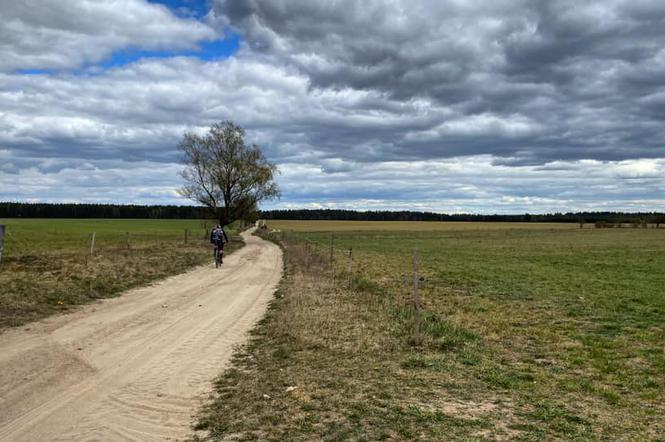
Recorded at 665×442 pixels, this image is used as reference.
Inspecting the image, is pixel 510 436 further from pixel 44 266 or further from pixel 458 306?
pixel 44 266

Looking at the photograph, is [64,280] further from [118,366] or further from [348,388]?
[348,388]

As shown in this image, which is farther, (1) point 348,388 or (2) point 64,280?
(2) point 64,280

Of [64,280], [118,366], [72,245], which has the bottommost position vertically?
[72,245]

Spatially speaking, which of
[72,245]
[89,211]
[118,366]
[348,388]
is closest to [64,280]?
[118,366]

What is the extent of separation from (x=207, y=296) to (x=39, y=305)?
15.6 feet

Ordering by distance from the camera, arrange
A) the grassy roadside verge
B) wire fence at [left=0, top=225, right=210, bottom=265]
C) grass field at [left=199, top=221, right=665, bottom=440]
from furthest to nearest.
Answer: wire fence at [left=0, top=225, right=210, bottom=265] < grass field at [left=199, top=221, right=665, bottom=440] < the grassy roadside verge

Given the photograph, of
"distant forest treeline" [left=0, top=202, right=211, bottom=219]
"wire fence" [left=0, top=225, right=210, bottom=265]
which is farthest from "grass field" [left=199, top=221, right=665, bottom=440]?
"distant forest treeline" [left=0, top=202, right=211, bottom=219]

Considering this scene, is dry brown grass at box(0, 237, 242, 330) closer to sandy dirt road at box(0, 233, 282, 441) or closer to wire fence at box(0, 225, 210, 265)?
sandy dirt road at box(0, 233, 282, 441)

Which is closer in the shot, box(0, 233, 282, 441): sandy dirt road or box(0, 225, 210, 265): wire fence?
box(0, 233, 282, 441): sandy dirt road

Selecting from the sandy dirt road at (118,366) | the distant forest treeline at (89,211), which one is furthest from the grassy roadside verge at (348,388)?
the distant forest treeline at (89,211)

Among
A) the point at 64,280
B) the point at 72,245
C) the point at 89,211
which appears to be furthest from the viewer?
the point at 89,211

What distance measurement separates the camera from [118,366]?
867 centimetres

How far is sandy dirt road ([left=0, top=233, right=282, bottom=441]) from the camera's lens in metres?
6.21

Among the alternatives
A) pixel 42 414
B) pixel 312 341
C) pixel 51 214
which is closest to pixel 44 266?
pixel 312 341
